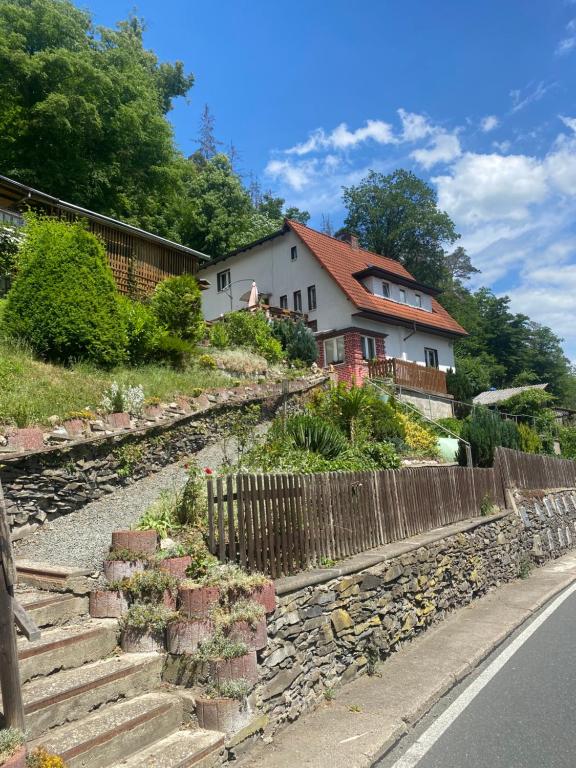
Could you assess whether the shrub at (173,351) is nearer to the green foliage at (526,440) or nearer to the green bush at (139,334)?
the green bush at (139,334)

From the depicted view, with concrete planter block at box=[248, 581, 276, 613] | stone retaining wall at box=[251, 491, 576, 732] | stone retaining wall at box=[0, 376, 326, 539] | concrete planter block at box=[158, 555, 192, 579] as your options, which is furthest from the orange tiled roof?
concrete planter block at box=[248, 581, 276, 613]

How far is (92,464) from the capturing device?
8148 mm

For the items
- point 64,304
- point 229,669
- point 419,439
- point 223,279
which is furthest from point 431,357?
point 229,669

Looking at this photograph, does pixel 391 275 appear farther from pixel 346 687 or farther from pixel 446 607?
pixel 346 687

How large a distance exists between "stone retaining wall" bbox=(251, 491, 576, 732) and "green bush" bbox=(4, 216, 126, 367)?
6856 millimetres

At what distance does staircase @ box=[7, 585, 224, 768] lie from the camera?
357 cm

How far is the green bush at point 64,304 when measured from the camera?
10.8 meters

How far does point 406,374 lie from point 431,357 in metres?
8.27

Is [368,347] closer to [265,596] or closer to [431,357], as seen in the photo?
[431,357]

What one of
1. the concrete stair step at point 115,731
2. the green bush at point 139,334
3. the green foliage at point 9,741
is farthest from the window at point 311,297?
the green foliage at point 9,741

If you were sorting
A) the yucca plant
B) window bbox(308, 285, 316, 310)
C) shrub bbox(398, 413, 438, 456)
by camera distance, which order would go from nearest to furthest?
1. the yucca plant
2. shrub bbox(398, 413, 438, 456)
3. window bbox(308, 285, 316, 310)

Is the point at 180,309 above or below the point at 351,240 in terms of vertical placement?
below

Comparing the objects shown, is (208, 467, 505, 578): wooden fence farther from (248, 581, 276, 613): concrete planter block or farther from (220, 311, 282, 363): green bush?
(220, 311, 282, 363): green bush

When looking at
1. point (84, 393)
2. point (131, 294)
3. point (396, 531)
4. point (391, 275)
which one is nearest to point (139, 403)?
point (84, 393)
